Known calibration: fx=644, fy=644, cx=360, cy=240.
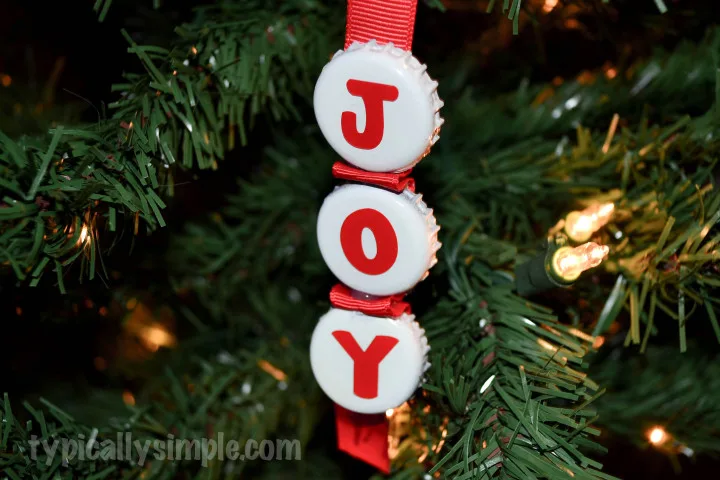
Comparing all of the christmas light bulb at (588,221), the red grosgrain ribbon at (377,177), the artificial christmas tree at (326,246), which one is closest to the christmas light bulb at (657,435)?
the artificial christmas tree at (326,246)

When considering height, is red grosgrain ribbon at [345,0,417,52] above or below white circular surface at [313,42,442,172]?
above

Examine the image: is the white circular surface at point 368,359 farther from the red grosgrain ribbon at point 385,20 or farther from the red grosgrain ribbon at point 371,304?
the red grosgrain ribbon at point 385,20

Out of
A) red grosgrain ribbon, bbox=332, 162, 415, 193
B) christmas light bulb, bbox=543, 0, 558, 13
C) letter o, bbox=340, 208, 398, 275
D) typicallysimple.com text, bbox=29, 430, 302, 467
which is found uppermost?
christmas light bulb, bbox=543, 0, 558, 13

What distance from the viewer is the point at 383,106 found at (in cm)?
35

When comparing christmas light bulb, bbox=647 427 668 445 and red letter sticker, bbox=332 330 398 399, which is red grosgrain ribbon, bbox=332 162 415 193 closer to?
red letter sticker, bbox=332 330 398 399

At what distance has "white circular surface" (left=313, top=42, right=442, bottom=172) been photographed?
347 mm

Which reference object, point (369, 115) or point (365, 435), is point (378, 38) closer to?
point (369, 115)

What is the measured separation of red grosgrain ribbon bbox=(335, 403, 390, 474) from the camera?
1.47 ft

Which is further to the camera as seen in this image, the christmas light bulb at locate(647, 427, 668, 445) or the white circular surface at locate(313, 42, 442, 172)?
the christmas light bulb at locate(647, 427, 668, 445)

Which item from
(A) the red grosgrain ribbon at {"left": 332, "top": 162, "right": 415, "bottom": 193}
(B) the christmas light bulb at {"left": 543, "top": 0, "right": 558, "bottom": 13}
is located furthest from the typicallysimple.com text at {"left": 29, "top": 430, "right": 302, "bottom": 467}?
(B) the christmas light bulb at {"left": 543, "top": 0, "right": 558, "bottom": 13}

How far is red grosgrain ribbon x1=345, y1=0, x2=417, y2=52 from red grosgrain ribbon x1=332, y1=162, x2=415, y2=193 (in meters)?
0.07

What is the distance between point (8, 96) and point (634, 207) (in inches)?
21.6

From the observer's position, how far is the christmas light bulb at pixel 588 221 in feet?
1.40

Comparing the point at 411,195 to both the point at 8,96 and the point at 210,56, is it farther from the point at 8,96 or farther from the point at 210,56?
the point at 8,96
